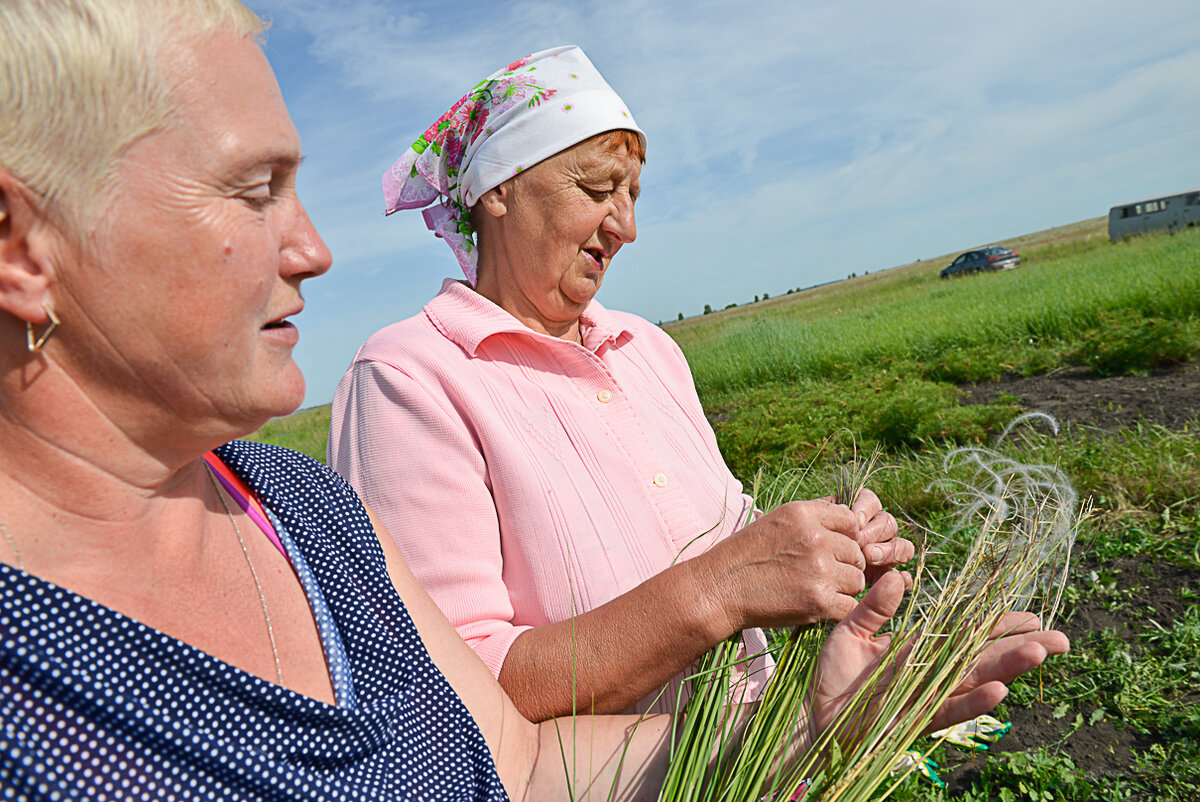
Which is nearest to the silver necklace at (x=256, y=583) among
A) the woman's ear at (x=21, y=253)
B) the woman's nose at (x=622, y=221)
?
the woman's ear at (x=21, y=253)

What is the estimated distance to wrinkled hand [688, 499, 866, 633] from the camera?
150cm

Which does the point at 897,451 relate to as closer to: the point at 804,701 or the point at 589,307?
the point at 589,307

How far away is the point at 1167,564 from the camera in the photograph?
323 centimetres

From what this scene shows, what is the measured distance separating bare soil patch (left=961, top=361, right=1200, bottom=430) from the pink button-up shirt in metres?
4.15

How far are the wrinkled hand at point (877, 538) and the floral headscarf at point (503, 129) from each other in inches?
46.9

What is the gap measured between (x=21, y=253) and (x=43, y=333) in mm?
87

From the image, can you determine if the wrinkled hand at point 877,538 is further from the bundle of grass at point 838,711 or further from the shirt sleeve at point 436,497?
the shirt sleeve at point 436,497

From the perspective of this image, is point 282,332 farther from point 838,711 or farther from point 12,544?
point 838,711

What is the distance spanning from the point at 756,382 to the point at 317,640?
952cm

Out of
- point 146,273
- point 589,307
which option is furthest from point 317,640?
point 589,307

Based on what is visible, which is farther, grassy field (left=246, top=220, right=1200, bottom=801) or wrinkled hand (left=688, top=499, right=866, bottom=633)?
grassy field (left=246, top=220, right=1200, bottom=801)

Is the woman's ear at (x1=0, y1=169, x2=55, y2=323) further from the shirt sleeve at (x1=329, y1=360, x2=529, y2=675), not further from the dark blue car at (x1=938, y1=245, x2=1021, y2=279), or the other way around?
the dark blue car at (x1=938, y1=245, x2=1021, y2=279)

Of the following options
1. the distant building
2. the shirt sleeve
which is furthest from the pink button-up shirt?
the distant building

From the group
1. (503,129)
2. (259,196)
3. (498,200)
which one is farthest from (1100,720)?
(259,196)
